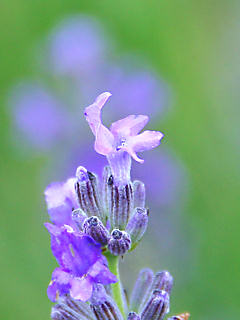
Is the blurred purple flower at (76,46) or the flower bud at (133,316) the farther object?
the blurred purple flower at (76,46)

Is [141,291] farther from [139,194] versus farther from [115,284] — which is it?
[139,194]

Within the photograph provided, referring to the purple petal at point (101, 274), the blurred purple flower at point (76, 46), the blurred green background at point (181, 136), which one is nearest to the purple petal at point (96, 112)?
the purple petal at point (101, 274)

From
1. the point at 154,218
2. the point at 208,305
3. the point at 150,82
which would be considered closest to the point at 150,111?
the point at 150,82

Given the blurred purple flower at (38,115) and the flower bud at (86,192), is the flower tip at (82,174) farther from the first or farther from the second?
the blurred purple flower at (38,115)

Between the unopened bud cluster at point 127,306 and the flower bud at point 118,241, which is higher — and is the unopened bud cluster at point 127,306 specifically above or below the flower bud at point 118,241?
below

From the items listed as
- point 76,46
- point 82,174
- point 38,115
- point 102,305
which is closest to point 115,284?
point 102,305

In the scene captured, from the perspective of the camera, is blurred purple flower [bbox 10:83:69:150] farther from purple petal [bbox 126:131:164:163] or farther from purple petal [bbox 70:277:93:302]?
purple petal [bbox 70:277:93:302]

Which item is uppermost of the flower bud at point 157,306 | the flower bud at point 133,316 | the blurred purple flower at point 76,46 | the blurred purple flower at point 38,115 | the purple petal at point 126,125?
the blurred purple flower at point 76,46

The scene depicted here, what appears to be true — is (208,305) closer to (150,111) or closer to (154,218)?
(154,218)
